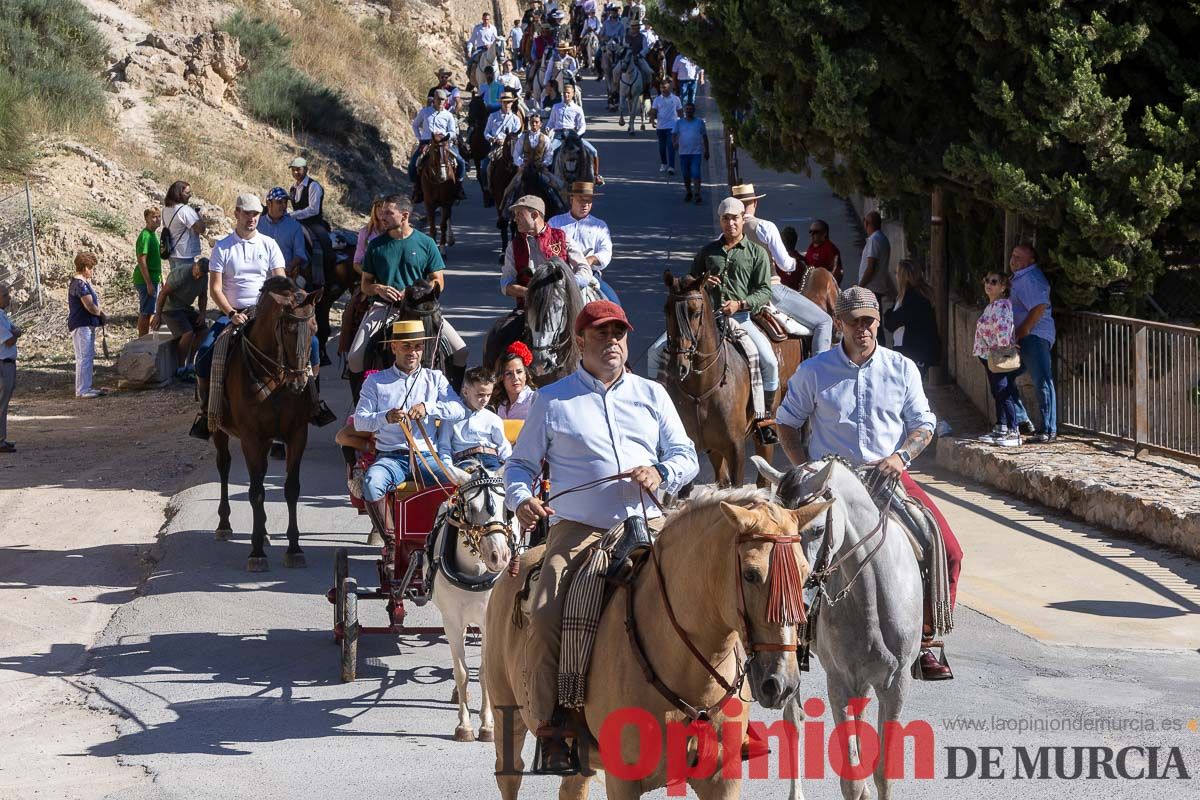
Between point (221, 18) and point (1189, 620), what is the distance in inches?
1270

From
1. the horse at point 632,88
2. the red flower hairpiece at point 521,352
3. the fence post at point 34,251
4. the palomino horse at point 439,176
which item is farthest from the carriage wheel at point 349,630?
the horse at point 632,88

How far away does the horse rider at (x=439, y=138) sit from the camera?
2772 cm

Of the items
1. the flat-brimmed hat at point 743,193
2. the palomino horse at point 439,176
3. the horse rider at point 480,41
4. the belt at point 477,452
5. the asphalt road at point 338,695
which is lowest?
the asphalt road at point 338,695

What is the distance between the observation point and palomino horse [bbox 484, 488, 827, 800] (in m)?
5.38

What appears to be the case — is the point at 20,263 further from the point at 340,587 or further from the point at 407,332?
the point at 340,587

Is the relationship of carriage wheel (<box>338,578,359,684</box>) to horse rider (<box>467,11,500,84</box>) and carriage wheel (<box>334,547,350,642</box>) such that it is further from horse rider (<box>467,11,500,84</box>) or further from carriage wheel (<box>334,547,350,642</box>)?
horse rider (<box>467,11,500,84</box>)

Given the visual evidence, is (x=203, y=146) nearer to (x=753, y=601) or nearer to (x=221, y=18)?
(x=221, y=18)

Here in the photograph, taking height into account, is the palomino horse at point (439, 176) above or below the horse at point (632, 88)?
below

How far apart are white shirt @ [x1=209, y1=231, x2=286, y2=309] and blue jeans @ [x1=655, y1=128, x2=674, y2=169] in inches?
832

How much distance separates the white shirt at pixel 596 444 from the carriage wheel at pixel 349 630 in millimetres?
3448

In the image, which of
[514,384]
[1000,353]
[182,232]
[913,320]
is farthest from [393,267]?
[182,232]

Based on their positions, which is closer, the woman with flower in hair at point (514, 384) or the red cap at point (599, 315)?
the red cap at point (599, 315)

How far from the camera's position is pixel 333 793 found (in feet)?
27.1

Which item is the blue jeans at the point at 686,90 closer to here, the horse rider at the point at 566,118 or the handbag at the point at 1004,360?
the horse rider at the point at 566,118
